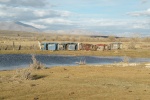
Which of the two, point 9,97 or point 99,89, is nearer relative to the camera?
point 9,97

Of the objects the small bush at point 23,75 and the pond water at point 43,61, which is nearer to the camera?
the small bush at point 23,75

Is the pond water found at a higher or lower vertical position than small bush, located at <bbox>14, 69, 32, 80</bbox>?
lower

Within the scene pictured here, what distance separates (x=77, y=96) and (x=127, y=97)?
8.24 feet

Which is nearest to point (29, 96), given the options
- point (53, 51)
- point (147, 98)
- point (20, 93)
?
point (20, 93)

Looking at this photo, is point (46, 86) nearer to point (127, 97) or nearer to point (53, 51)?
point (127, 97)

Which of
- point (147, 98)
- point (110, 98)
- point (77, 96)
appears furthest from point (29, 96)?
point (147, 98)

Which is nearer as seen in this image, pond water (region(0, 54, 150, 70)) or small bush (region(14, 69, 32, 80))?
small bush (region(14, 69, 32, 80))

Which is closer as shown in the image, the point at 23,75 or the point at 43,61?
the point at 23,75

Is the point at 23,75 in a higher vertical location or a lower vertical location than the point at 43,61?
higher

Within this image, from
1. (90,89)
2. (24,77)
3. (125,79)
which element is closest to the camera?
(90,89)

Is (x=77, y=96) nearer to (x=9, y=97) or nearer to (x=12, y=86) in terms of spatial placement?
(x=9, y=97)

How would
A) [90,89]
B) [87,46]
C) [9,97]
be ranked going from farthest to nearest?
[87,46]
[90,89]
[9,97]

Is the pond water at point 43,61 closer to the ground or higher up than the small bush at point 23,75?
closer to the ground

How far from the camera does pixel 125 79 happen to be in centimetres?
2567
